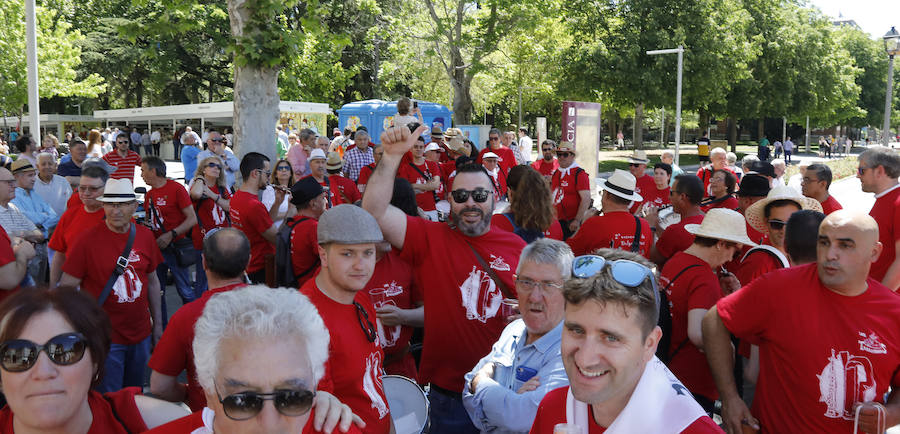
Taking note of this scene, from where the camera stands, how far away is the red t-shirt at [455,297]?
3729 mm

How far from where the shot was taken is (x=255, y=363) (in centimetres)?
184

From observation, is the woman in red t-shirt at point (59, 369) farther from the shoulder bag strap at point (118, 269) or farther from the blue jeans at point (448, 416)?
the shoulder bag strap at point (118, 269)

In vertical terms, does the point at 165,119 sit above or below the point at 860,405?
above

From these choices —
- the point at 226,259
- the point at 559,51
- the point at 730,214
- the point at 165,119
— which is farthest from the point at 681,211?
the point at 165,119

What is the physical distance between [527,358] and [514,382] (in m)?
0.12

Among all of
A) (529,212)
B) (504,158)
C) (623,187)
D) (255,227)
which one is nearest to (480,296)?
(529,212)

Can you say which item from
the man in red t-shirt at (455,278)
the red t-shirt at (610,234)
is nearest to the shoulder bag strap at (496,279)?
the man in red t-shirt at (455,278)

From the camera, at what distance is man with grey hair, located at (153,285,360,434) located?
72.1 inches

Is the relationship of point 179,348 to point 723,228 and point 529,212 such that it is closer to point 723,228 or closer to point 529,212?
point 529,212

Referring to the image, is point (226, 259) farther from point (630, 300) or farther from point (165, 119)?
point (165, 119)

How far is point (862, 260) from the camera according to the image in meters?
3.02

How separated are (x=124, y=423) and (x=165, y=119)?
126 feet

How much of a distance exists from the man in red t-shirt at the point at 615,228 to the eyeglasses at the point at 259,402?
371 cm

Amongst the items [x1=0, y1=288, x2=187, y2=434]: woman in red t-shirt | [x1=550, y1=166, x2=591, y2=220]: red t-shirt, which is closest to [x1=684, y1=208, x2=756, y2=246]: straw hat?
[x1=0, y1=288, x2=187, y2=434]: woman in red t-shirt
